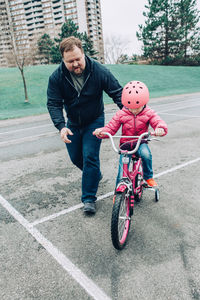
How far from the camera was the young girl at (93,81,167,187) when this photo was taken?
252 cm

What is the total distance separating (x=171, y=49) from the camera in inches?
2114

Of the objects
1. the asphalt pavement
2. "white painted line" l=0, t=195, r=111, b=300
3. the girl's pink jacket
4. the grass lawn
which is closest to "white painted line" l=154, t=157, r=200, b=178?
the asphalt pavement

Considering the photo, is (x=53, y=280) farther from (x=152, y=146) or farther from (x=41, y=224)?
(x=152, y=146)

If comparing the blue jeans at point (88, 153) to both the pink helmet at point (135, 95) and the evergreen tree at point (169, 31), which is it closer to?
the pink helmet at point (135, 95)

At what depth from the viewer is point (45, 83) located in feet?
93.9

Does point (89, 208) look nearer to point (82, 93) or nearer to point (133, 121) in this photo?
point (133, 121)

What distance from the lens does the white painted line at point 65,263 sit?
6.51 feet

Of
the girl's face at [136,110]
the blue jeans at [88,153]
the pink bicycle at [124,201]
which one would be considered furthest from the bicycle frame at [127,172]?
the blue jeans at [88,153]

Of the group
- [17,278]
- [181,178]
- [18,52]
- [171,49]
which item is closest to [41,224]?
[17,278]

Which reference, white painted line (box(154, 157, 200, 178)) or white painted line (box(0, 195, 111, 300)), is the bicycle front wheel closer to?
white painted line (box(0, 195, 111, 300))

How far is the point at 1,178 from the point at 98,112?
8.74ft

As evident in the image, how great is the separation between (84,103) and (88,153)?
684 millimetres

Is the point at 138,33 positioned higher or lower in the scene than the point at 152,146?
higher

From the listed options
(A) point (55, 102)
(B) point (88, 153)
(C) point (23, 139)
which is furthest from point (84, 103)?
(C) point (23, 139)
